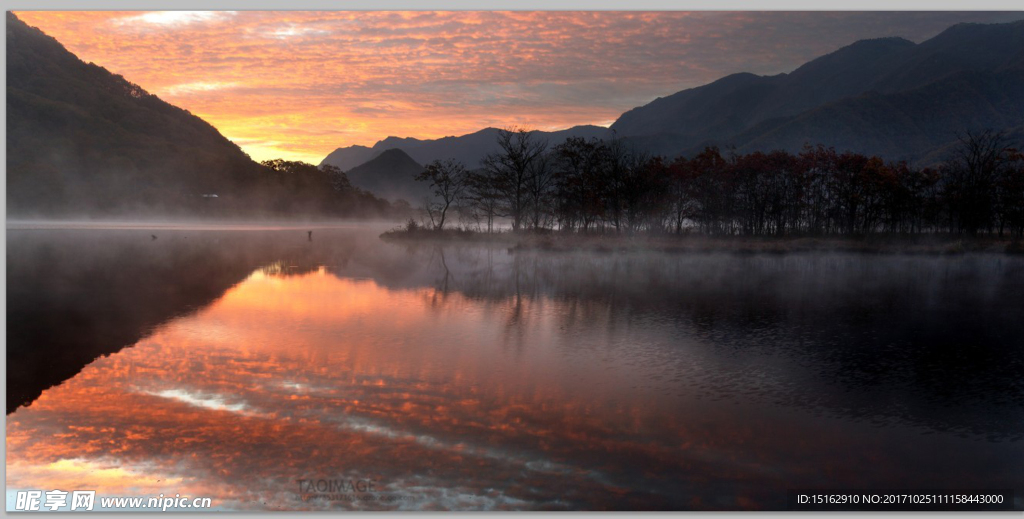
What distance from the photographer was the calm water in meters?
9.69

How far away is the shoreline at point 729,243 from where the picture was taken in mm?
67875

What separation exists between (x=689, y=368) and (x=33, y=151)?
16462 cm

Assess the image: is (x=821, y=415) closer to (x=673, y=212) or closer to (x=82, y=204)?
(x=673, y=212)

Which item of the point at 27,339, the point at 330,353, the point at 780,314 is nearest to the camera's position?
the point at 330,353

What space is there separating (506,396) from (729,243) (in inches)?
2510

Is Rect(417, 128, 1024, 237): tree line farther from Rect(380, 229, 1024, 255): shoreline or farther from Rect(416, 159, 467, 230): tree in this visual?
Rect(380, 229, 1024, 255): shoreline

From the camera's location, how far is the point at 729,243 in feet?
236

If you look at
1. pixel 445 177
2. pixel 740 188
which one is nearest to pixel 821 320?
pixel 445 177

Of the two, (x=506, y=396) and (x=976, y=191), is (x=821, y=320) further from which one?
(x=976, y=191)

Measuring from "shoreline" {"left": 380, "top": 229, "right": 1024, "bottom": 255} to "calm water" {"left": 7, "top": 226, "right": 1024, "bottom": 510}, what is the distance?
38.0 metres

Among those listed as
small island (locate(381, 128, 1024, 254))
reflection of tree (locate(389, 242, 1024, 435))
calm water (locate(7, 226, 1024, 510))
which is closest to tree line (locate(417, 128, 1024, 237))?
small island (locate(381, 128, 1024, 254))

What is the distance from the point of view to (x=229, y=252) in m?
56.3

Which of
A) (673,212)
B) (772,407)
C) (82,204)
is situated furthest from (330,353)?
(82,204)

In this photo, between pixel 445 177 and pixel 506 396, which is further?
pixel 445 177
